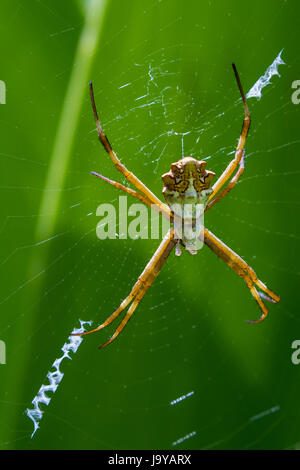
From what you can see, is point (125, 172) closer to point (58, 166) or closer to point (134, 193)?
point (134, 193)

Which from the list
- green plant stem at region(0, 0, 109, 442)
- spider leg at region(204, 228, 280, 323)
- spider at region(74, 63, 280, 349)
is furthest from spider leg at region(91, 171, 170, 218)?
spider leg at region(204, 228, 280, 323)

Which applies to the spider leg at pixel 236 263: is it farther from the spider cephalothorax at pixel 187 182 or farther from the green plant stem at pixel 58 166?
the green plant stem at pixel 58 166

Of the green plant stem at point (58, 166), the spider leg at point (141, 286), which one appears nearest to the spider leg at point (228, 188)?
the spider leg at point (141, 286)

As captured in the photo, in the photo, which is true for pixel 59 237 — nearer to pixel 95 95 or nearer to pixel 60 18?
pixel 95 95

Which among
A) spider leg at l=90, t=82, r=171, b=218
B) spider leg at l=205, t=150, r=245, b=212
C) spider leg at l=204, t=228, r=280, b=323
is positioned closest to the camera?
spider leg at l=90, t=82, r=171, b=218

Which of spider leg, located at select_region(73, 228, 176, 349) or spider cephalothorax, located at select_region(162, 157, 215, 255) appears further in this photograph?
spider leg, located at select_region(73, 228, 176, 349)

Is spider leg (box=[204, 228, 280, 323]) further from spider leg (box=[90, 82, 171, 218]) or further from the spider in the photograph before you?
spider leg (box=[90, 82, 171, 218])
